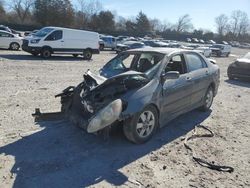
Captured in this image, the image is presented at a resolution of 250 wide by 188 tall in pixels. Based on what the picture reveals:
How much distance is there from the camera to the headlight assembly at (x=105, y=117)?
4.63 m

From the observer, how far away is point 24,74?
11.9 m

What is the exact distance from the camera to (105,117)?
4.63 meters

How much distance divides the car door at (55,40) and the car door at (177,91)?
1405 centimetres

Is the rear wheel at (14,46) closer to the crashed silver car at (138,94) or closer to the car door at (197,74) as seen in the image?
the crashed silver car at (138,94)

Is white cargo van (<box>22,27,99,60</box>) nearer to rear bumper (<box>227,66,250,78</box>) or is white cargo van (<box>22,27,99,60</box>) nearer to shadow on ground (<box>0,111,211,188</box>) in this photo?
rear bumper (<box>227,66,250,78</box>)

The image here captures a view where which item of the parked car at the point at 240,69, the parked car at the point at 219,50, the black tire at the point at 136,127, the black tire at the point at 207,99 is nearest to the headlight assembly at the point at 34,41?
the parked car at the point at 240,69

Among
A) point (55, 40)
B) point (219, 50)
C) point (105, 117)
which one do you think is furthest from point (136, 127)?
point (219, 50)

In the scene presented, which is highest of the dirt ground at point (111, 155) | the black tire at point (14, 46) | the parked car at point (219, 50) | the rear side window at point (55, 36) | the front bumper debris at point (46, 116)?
the rear side window at point (55, 36)

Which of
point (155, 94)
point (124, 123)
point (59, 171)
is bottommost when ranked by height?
point (59, 171)

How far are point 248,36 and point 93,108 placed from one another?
403 ft

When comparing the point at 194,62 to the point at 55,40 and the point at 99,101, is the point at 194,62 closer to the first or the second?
the point at 99,101

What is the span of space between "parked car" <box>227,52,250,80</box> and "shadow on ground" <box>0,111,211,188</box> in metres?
9.61

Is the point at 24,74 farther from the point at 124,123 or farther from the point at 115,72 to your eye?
the point at 124,123

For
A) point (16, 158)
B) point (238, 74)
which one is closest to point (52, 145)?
point (16, 158)
